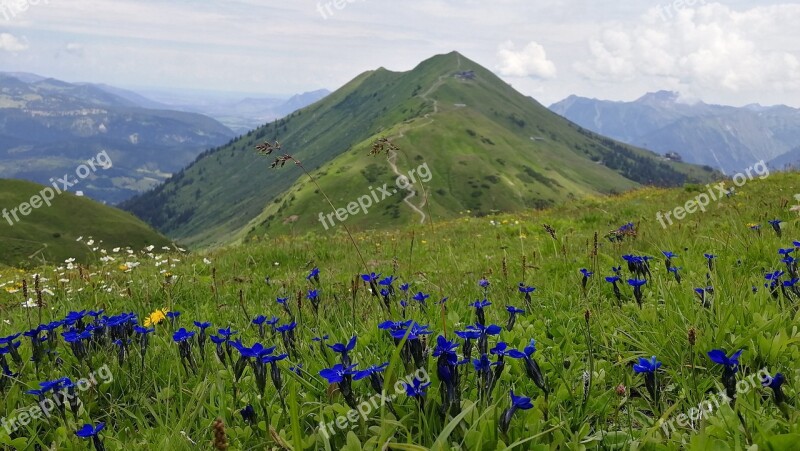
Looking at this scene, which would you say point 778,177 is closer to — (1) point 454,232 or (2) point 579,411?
(1) point 454,232

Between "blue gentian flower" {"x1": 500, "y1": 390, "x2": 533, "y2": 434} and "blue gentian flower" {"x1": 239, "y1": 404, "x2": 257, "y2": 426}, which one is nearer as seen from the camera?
"blue gentian flower" {"x1": 500, "y1": 390, "x2": 533, "y2": 434}

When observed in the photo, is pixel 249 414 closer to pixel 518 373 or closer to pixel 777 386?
pixel 518 373

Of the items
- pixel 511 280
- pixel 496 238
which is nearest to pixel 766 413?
pixel 511 280

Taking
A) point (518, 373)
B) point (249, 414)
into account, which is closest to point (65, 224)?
point (249, 414)

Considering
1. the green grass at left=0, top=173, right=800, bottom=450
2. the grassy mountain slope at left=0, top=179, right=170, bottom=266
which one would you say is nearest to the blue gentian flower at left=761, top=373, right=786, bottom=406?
the green grass at left=0, top=173, right=800, bottom=450
